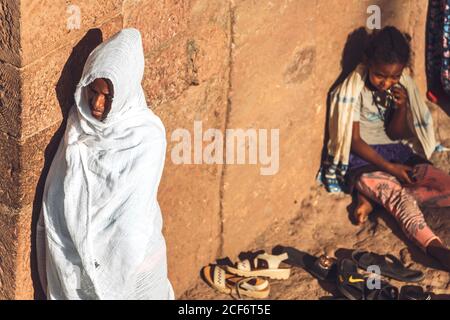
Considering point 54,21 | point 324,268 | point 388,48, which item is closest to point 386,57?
point 388,48

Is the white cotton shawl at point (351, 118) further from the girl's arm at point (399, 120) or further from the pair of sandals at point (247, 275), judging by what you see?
the pair of sandals at point (247, 275)

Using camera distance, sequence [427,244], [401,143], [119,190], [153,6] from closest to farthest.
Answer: [119,190]
[153,6]
[427,244]
[401,143]

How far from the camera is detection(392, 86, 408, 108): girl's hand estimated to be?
7.31m

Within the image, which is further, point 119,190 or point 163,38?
point 163,38

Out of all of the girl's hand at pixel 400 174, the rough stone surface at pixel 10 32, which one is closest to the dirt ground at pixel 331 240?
the girl's hand at pixel 400 174

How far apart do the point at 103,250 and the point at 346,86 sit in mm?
2243

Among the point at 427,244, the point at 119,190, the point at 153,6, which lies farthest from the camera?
the point at 427,244

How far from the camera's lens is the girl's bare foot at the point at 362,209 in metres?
7.21

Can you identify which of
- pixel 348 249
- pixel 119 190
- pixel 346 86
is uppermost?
pixel 346 86

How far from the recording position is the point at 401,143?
7488 millimetres

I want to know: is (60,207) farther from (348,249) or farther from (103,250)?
(348,249)

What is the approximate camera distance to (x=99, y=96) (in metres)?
5.20

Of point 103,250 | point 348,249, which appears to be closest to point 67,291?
point 103,250

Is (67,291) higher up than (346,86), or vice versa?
(346,86)
